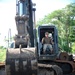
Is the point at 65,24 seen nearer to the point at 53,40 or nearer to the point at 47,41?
the point at 53,40

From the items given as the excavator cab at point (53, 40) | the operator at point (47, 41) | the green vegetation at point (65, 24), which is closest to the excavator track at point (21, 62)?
the operator at point (47, 41)

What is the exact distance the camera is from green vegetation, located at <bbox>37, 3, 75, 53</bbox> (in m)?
57.7

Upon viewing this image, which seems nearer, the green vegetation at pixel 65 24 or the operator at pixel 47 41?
the operator at pixel 47 41

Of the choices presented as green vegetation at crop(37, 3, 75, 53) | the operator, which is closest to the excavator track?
the operator

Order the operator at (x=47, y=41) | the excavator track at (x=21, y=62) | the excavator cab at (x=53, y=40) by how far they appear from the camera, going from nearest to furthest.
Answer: the excavator track at (x=21, y=62), the operator at (x=47, y=41), the excavator cab at (x=53, y=40)

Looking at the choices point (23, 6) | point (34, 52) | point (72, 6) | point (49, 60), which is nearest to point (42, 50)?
point (49, 60)

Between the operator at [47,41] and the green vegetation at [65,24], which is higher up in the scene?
the green vegetation at [65,24]

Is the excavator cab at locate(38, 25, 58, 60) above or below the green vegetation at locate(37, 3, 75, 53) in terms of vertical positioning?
below

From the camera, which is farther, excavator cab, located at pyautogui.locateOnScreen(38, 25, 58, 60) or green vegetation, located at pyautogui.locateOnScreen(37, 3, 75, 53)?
green vegetation, located at pyautogui.locateOnScreen(37, 3, 75, 53)

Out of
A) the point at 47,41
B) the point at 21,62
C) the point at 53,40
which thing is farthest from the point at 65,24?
the point at 21,62

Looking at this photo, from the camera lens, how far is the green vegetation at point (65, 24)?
57.7m

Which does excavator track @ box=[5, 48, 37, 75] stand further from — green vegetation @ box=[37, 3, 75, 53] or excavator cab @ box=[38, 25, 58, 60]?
green vegetation @ box=[37, 3, 75, 53]

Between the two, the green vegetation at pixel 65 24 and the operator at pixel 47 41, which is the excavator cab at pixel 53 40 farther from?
the green vegetation at pixel 65 24

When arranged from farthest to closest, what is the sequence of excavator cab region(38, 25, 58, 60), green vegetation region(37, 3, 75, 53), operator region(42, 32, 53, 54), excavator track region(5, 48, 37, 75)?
green vegetation region(37, 3, 75, 53) → excavator cab region(38, 25, 58, 60) → operator region(42, 32, 53, 54) → excavator track region(5, 48, 37, 75)
